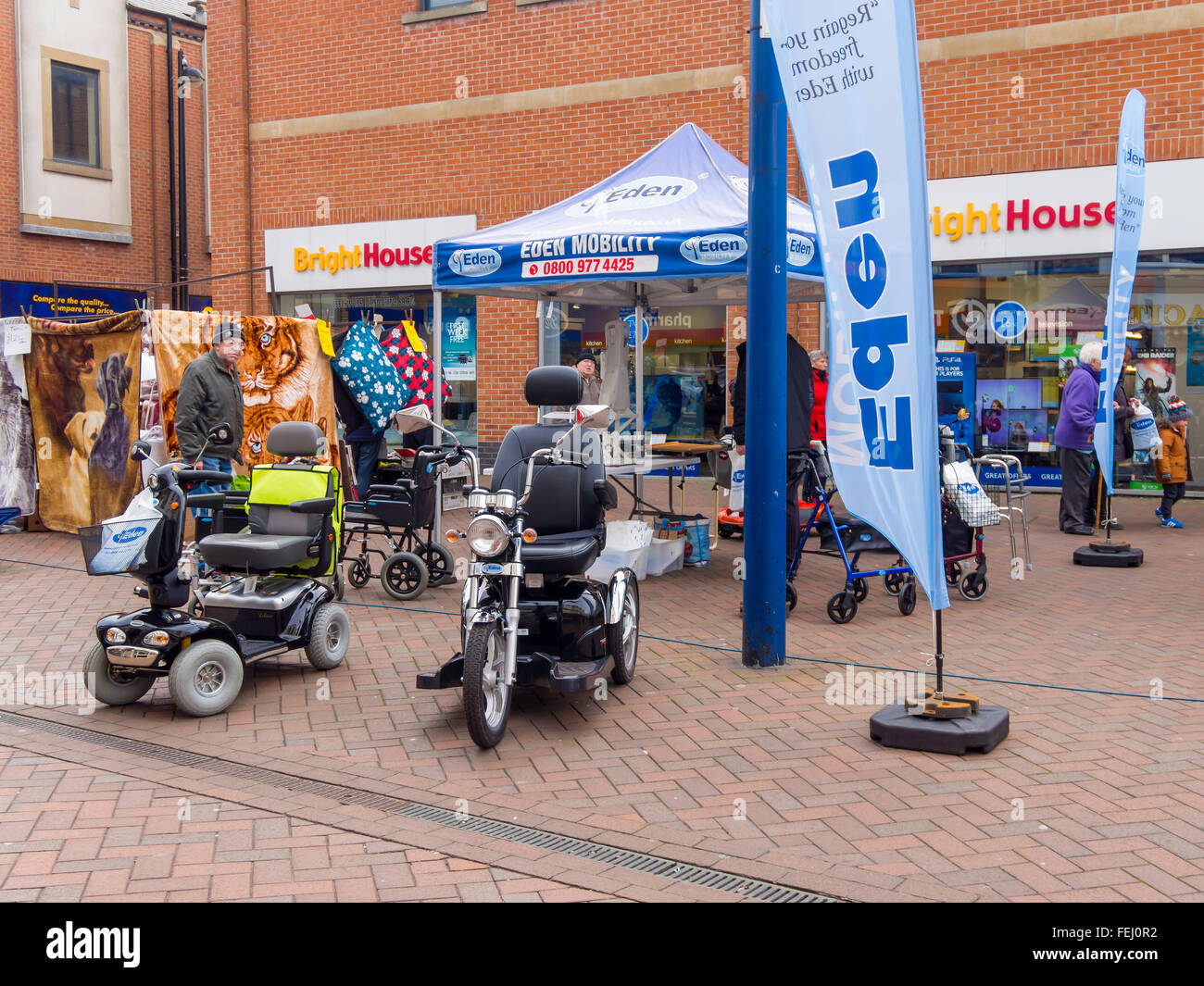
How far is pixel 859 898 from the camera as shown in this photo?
12.9ft

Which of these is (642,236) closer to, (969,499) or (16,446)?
(969,499)

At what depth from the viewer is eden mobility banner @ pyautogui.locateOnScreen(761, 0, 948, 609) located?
5.25 m

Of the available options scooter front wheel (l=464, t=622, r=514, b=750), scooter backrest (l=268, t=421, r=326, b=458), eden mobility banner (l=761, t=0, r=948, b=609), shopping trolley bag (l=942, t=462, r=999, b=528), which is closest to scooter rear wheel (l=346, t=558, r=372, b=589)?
scooter backrest (l=268, t=421, r=326, b=458)

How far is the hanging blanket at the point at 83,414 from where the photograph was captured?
11867 millimetres

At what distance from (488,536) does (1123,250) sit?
681cm

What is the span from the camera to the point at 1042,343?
15188 millimetres

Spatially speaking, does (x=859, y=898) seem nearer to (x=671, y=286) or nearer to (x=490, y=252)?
(x=490, y=252)

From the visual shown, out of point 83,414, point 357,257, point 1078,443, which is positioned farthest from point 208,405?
point 357,257

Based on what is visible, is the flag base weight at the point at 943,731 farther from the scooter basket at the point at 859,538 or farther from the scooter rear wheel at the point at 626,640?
the scooter basket at the point at 859,538

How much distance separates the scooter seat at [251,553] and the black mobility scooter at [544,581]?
1.04 meters

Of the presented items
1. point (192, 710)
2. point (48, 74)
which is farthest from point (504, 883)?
point (48, 74)

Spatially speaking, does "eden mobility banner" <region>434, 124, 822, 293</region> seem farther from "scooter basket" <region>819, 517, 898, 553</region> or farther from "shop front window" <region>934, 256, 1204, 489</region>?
"shop front window" <region>934, 256, 1204, 489</region>

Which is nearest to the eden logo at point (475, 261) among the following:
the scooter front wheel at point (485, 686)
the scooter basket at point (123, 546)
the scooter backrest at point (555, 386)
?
the scooter backrest at point (555, 386)
